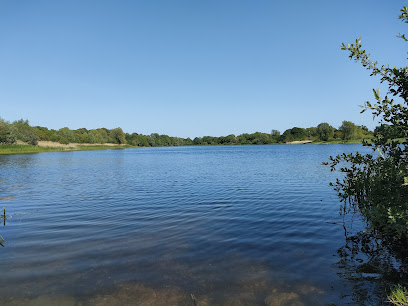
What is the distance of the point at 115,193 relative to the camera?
22.3m

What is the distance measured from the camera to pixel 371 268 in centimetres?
791

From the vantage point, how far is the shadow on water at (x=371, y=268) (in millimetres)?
6574

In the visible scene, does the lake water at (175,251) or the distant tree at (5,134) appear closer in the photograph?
the lake water at (175,251)

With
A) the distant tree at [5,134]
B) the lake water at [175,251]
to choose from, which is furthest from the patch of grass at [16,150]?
the lake water at [175,251]

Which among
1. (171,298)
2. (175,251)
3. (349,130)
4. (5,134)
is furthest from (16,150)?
(349,130)

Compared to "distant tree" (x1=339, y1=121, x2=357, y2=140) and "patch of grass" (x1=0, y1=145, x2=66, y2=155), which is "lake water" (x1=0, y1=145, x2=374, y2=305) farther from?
"distant tree" (x1=339, y1=121, x2=357, y2=140)

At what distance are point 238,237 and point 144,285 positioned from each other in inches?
198

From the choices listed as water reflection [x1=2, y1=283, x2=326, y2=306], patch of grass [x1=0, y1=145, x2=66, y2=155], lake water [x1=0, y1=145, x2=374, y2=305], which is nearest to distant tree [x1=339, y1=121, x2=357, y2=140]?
patch of grass [x1=0, y1=145, x2=66, y2=155]

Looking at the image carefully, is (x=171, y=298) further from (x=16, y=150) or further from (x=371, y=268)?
(x=16, y=150)

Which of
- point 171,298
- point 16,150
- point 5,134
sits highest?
point 5,134

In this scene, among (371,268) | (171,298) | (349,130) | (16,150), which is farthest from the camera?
(349,130)

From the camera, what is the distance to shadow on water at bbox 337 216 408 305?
6574 millimetres

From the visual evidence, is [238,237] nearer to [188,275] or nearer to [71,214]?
[188,275]

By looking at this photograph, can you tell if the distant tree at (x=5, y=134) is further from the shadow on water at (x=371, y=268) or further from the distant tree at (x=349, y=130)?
the distant tree at (x=349, y=130)
